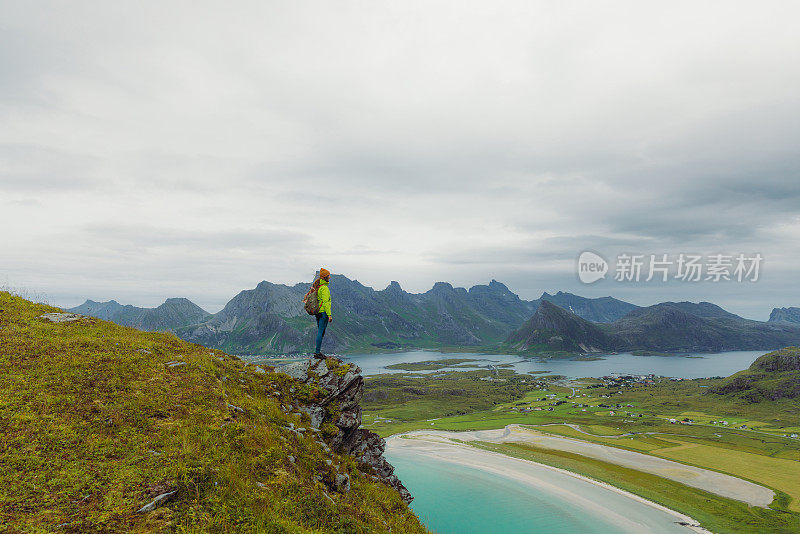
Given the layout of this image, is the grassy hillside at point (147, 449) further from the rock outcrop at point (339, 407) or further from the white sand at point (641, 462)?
the white sand at point (641, 462)

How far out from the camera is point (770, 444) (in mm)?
115875

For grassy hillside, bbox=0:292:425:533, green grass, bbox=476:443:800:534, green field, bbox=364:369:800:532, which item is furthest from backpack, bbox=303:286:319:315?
green field, bbox=364:369:800:532

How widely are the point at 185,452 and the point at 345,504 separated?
22.6 feet

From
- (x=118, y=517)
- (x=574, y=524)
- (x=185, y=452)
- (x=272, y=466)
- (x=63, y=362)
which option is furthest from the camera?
(x=574, y=524)

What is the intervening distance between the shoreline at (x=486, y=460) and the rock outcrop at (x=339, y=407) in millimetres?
61060

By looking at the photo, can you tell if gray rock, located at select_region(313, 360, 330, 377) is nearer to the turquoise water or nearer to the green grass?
the turquoise water

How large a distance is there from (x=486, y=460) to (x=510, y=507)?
28.3 m

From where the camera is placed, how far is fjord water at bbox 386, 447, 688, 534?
54750 millimetres

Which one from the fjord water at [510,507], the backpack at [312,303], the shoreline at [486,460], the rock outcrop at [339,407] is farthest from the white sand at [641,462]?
the backpack at [312,303]

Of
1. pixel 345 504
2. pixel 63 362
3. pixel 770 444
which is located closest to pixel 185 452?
pixel 345 504

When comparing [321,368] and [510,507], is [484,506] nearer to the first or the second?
[510,507]

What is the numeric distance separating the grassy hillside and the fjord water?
4776cm

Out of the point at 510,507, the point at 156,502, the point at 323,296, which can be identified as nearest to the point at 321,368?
the point at 323,296

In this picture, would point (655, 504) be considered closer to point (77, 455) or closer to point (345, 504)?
point (345, 504)
